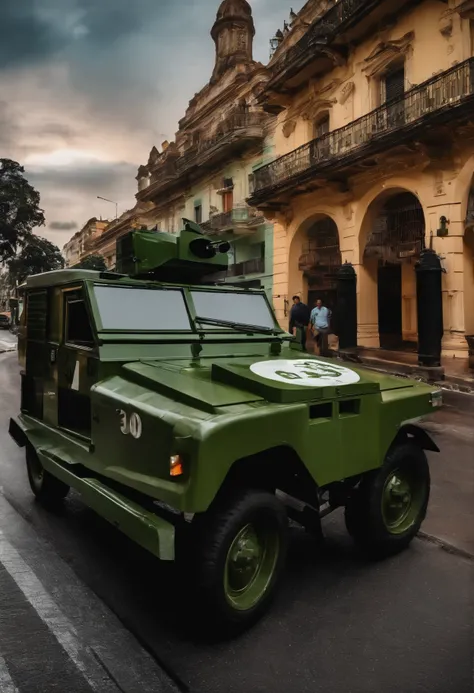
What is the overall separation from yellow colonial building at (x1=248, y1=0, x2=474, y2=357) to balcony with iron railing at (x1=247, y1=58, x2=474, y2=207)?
0.04m

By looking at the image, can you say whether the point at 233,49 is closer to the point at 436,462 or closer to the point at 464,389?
the point at 464,389

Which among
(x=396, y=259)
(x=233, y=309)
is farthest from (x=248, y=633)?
(x=396, y=259)

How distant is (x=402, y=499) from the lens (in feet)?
12.9

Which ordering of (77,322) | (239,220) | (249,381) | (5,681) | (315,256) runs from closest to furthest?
1. (5,681)
2. (249,381)
3. (77,322)
4. (315,256)
5. (239,220)

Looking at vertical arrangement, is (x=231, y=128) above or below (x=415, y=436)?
above

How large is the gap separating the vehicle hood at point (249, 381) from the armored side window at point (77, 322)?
564mm

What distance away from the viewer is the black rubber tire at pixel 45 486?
4781 millimetres

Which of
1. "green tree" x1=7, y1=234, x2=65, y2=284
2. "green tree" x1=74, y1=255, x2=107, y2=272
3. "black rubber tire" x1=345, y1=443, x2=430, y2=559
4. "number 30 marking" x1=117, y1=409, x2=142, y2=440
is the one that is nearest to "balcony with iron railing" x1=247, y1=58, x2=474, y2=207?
"green tree" x1=74, y1=255, x2=107, y2=272

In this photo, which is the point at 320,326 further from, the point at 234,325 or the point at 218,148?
the point at 218,148

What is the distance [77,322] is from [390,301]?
17.8 metres

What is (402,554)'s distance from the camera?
3.88 m

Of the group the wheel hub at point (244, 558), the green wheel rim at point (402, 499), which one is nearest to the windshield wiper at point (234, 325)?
the green wheel rim at point (402, 499)

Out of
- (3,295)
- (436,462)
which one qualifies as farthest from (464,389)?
(3,295)

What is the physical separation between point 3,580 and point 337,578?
2.27 meters
